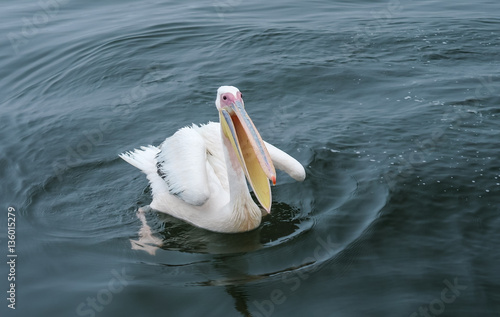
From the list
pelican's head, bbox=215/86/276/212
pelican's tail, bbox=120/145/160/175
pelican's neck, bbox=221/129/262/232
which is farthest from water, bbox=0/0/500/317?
pelican's head, bbox=215/86/276/212

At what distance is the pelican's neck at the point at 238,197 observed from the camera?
5.31 m

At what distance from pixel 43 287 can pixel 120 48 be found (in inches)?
241

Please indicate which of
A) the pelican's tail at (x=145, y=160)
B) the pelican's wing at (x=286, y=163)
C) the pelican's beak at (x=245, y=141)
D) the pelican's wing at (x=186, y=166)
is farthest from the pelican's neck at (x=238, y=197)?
the pelican's tail at (x=145, y=160)

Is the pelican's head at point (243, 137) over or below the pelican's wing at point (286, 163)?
over

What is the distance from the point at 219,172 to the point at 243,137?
1.01 metres

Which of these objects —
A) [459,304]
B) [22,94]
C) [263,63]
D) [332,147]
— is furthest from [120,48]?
[459,304]

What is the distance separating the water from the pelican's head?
0.56m

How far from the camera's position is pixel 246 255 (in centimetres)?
521

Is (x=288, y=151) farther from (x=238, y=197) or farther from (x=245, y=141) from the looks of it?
(x=245, y=141)

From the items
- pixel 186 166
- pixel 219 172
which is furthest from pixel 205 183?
pixel 219 172

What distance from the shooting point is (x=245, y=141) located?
5180mm

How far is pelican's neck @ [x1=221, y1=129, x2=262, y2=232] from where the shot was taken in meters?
5.31

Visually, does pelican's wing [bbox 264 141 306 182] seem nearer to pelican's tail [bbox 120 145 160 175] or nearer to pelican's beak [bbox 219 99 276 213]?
Answer: pelican's beak [bbox 219 99 276 213]

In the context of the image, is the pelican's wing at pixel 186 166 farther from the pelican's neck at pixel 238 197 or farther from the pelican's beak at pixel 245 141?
the pelican's beak at pixel 245 141
